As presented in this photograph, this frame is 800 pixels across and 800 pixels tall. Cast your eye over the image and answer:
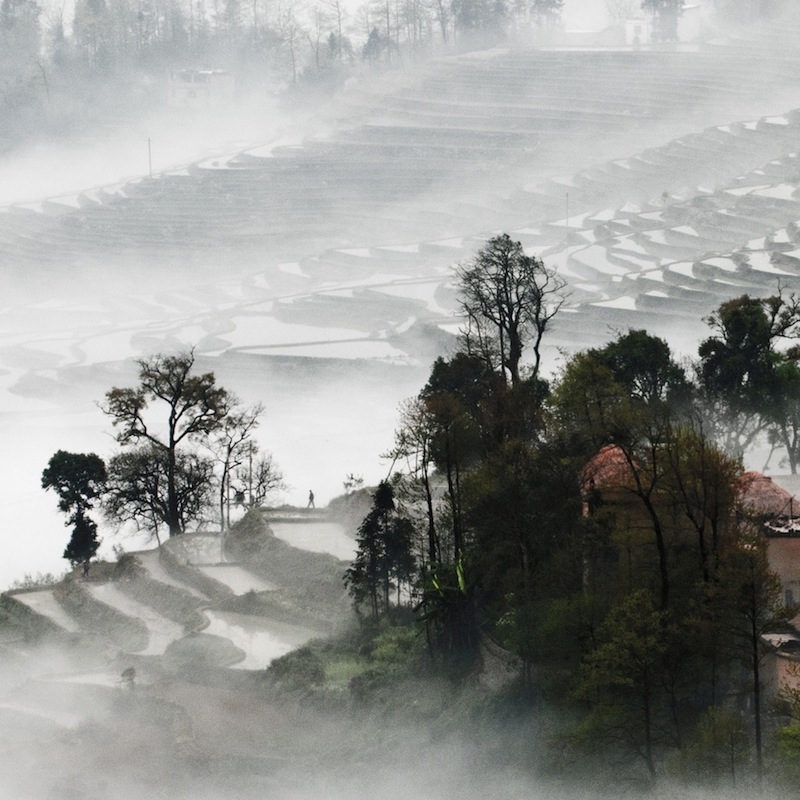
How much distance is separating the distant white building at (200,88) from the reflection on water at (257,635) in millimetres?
93251

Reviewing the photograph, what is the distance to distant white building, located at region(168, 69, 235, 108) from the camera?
11638 centimetres

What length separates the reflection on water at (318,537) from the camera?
27.2 meters

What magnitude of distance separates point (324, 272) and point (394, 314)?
11651 mm

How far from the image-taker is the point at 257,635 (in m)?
25.1

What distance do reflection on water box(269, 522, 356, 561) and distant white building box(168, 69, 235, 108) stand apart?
89915 mm

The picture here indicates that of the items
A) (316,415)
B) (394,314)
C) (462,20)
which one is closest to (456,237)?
(394,314)

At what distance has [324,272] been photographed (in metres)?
72.3

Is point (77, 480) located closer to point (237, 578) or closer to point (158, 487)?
point (158, 487)

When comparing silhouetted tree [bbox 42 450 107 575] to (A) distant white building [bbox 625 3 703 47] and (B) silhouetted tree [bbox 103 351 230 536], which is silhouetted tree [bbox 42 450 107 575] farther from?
(A) distant white building [bbox 625 3 703 47]

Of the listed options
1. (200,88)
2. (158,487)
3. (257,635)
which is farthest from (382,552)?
(200,88)

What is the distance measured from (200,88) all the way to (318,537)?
9247 cm

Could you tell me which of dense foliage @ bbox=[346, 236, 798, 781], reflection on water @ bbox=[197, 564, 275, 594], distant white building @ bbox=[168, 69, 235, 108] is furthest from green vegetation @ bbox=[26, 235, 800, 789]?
distant white building @ bbox=[168, 69, 235, 108]

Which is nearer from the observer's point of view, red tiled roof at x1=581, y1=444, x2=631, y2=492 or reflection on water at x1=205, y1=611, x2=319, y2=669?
red tiled roof at x1=581, y1=444, x2=631, y2=492

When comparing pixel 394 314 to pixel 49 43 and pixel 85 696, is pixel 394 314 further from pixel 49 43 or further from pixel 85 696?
pixel 49 43
